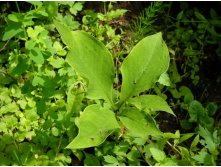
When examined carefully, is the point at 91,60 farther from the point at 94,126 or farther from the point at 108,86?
the point at 94,126

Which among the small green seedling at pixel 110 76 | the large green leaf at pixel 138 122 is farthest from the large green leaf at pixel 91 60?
the large green leaf at pixel 138 122

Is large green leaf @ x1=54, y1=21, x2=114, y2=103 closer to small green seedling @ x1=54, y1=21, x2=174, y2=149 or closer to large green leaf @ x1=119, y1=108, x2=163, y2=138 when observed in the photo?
small green seedling @ x1=54, y1=21, x2=174, y2=149

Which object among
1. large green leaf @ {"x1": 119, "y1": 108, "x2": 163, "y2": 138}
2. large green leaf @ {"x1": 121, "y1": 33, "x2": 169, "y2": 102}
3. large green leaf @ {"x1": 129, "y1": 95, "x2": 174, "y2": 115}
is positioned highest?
large green leaf @ {"x1": 121, "y1": 33, "x2": 169, "y2": 102}

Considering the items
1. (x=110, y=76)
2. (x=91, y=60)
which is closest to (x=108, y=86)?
(x=110, y=76)

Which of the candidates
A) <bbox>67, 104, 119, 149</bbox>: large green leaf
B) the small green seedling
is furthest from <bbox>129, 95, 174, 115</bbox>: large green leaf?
<bbox>67, 104, 119, 149</bbox>: large green leaf

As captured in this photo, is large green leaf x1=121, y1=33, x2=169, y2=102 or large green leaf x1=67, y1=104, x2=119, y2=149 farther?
large green leaf x1=121, y1=33, x2=169, y2=102

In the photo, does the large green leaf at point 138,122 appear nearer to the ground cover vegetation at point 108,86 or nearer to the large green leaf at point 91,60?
the ground cover vegetation at point 108,86
